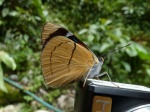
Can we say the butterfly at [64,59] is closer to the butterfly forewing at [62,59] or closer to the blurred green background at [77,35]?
the butterfly forewing at [62,59]

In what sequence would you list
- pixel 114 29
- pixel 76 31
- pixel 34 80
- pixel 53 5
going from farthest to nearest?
pixel 53 5 → pixel 76 31 → pixel 114 29 → pixel 34 80

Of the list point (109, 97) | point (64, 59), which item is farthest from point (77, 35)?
point (109, 97)

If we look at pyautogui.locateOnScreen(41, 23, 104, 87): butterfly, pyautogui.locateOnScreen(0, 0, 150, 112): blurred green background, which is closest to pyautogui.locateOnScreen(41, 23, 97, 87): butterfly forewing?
pyautogui.locateOnScreen(41, 23, 104, 87): butterfly

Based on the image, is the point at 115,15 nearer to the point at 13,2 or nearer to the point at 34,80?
the point at 13,2

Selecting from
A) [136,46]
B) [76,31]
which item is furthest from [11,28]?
[136,46]

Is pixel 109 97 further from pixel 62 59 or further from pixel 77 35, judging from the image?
pixel 77 35

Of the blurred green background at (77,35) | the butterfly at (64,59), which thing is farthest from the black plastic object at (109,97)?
the blurred green background at (77,35)
